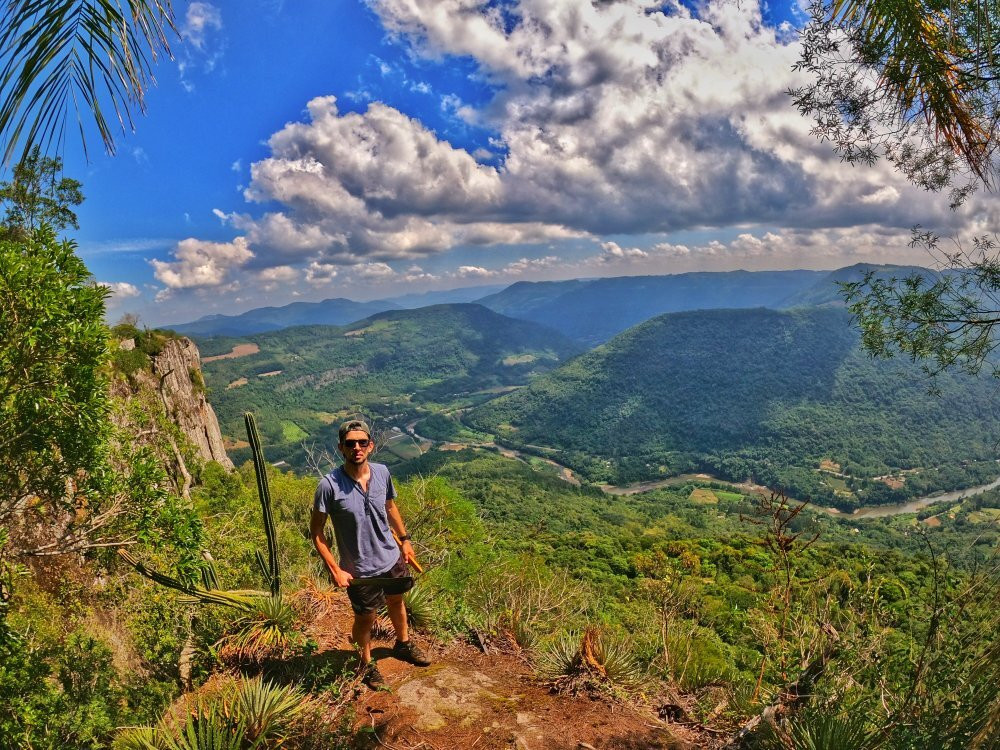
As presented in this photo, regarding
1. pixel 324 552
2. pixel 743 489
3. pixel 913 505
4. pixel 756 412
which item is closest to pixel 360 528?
pixel 324 552

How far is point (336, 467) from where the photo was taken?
12.0ft

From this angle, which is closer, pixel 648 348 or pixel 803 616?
pixel 803 616

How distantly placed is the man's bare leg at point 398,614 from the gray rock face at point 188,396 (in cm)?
1207

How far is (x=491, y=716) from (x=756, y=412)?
145205 millimetres

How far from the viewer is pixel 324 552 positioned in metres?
3.38

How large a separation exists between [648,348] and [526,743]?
18590 cm

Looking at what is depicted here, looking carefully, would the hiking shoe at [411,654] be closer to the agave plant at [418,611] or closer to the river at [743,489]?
the agave plant at [418,611]

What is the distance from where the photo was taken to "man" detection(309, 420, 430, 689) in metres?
3.44

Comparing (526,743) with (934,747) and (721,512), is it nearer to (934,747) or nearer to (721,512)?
(934,747)

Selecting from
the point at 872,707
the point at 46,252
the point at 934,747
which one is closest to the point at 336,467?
the point at 46,252

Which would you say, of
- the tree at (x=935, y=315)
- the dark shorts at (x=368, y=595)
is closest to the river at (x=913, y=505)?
the tree at (x=935, y=315)

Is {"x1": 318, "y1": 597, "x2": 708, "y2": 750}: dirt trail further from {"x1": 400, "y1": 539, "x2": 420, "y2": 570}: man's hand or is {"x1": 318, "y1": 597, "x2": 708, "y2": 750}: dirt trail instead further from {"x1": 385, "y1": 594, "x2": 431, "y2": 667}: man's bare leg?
{"x1": 400, "y1": 539, "x2": 420, "y2": 570}: man's hand

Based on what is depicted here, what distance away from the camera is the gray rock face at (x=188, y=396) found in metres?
14.4

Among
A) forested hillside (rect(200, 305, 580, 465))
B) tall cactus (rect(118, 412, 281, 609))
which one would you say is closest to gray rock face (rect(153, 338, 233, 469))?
tall cactus (rect(118, 412, 281, 609))
